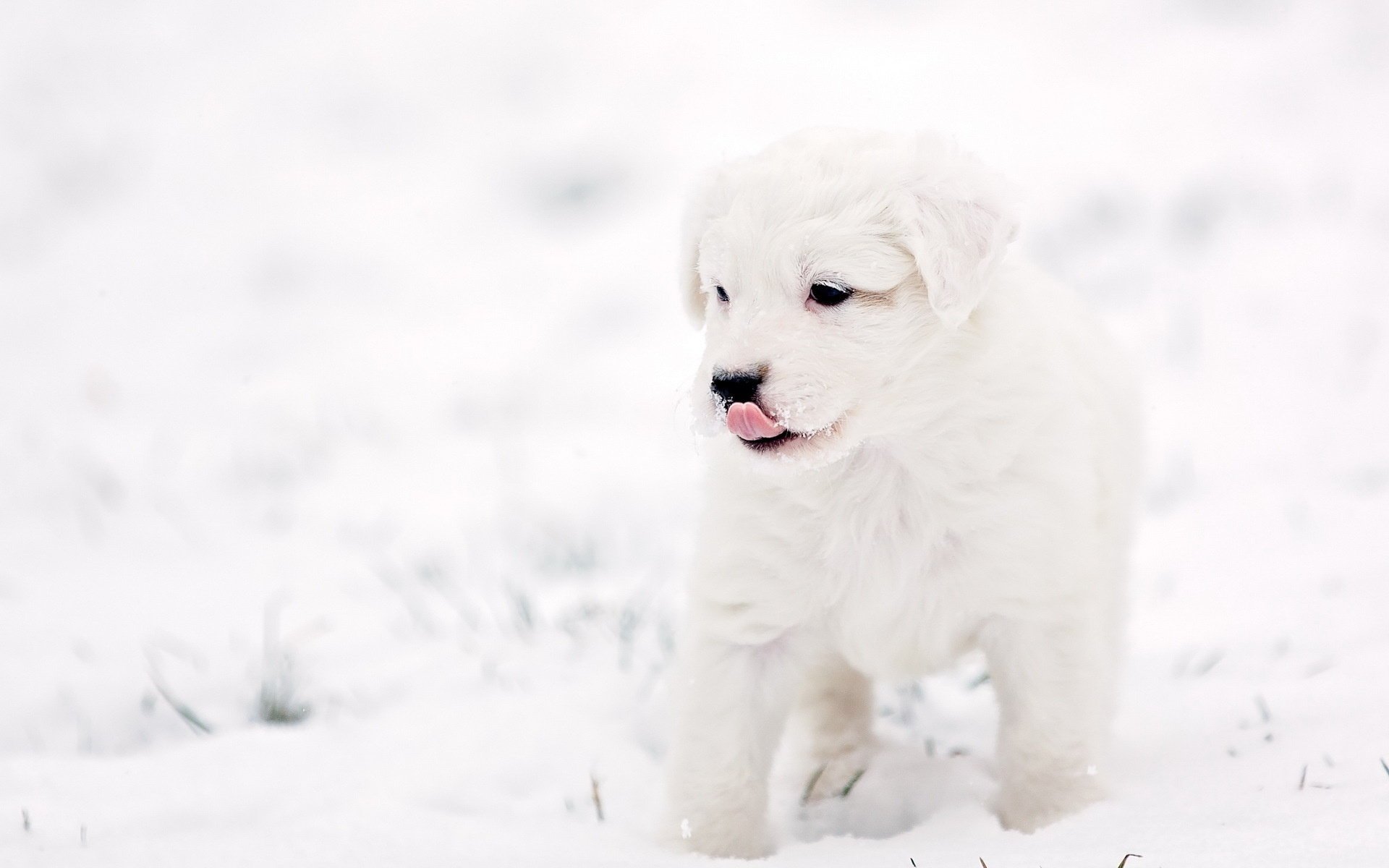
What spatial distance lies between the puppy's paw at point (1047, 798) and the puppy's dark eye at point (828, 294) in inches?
39.7

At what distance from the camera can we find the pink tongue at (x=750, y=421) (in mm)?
2150

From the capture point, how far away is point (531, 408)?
6.04 metres

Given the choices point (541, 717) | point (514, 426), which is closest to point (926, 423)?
point (541, 717)

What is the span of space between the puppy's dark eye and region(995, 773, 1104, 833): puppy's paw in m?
1.01

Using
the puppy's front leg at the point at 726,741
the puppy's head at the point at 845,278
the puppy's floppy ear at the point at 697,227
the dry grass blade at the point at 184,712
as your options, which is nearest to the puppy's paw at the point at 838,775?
the puppy's front leg at the point at 726,741

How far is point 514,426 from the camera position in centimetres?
588

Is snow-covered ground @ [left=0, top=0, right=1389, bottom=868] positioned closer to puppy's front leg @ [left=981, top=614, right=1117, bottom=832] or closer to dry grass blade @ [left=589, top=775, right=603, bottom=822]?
dry grass blade @ [left=589, top=775, right=603, bottom=822]

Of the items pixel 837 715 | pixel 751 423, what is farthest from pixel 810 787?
pixel 751 423

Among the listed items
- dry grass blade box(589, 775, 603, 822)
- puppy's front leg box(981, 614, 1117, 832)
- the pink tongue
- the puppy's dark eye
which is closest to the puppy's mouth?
the pink tongue

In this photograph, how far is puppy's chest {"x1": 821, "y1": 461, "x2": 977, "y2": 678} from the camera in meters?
2.41

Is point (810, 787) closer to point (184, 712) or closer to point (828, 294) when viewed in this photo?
point (828, 294)

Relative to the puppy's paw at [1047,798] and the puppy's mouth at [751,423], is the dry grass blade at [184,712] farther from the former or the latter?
the puppy's paw at [1047,798]

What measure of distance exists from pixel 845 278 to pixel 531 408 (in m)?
3.90

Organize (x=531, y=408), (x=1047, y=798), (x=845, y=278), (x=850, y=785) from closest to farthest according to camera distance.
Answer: (x=845, y=278)
(x=1047, y=798)
(x=850, y=785)
(x=531, y=408)
